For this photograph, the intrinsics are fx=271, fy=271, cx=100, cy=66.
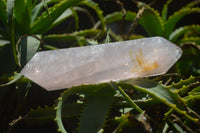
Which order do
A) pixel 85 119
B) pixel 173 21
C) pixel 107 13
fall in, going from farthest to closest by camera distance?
pixel 107 13
pixel 173 21
pixel 85 119

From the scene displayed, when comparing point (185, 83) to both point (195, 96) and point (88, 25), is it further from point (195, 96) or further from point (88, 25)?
point (88, 25)

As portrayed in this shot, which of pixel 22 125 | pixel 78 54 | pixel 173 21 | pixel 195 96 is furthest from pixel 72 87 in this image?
pixel 173 21

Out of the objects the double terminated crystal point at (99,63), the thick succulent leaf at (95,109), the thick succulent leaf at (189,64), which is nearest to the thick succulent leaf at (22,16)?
the double terminated crystal point at (99,63)

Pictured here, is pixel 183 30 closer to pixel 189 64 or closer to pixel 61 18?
pixel 189 64

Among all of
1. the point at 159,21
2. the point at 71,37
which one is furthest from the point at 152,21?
the point at 71,37

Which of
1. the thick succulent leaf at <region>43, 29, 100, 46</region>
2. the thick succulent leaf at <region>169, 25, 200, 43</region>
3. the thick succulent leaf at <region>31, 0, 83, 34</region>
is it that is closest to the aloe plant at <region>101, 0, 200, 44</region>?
the thick succulent leaf at <region>169, 25, 200, 43</region>
